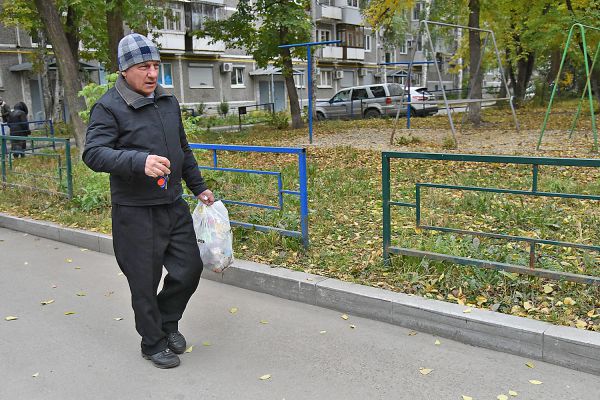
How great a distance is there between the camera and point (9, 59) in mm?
30062

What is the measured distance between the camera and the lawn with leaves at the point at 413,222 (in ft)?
14.4

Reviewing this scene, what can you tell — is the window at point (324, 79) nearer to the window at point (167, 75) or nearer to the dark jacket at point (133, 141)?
the window at point (167, 75)

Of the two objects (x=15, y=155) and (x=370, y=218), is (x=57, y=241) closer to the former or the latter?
(x=15, y=155)

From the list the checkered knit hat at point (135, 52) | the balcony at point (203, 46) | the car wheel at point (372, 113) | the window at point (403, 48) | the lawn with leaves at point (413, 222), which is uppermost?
the window at point (403, 48)

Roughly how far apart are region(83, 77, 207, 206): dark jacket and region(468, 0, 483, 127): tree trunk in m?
13.5

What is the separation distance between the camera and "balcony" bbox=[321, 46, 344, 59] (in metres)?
44.3

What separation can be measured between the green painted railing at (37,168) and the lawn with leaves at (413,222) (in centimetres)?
18

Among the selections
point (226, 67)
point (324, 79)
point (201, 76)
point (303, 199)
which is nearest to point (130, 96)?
point (303, 199)

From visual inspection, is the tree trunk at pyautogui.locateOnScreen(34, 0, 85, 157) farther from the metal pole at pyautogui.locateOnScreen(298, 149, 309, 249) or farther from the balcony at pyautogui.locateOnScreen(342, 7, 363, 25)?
the balcony at pyautogui.locateOnScreen(342, 7, 363, 25)

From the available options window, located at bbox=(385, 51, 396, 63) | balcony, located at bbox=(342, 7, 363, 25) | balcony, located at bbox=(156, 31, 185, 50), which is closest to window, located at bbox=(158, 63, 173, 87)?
balcony, located at bbox=(156, 31, 185, 50)

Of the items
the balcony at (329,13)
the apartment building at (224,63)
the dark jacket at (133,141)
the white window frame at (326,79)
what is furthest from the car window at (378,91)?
the dark jacket at (133,141)

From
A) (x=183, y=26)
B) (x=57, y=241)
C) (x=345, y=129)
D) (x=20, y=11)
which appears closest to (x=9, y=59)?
(x=183, y=26)

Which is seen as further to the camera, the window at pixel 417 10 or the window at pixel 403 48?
the window at pixel 403 48

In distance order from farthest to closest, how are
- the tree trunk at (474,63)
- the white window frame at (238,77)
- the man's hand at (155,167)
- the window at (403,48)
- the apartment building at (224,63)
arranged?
the window at (403,48), the white window frame at (238,77), the apartment building at (224,63), the tree trunk at (474,63), the man's hand at (155,167)
